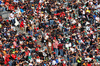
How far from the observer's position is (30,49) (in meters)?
9.82

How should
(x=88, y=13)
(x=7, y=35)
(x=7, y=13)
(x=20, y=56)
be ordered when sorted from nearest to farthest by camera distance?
(x=20, y=56) → (x=7, y=35) → (x=7, y=13) → (x=88, y=13)

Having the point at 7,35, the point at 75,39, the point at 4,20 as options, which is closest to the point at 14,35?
the point at 7,35

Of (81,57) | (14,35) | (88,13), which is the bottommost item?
(81,57)

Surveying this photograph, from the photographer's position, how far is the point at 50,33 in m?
10.8

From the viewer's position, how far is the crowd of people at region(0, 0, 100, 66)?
9555 mm

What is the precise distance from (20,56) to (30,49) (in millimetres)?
821

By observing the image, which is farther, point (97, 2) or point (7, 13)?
point (97, 2)

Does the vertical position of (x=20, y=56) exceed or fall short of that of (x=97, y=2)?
it falls short

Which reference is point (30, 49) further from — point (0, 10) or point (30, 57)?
point (0, 10)

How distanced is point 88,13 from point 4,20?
21.1ft

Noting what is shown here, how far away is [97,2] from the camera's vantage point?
1293 cm

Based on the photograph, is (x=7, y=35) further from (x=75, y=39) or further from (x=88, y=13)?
(x=88, y=13)

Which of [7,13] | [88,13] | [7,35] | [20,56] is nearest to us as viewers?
[20,56]

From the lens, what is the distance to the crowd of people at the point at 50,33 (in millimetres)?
9555
